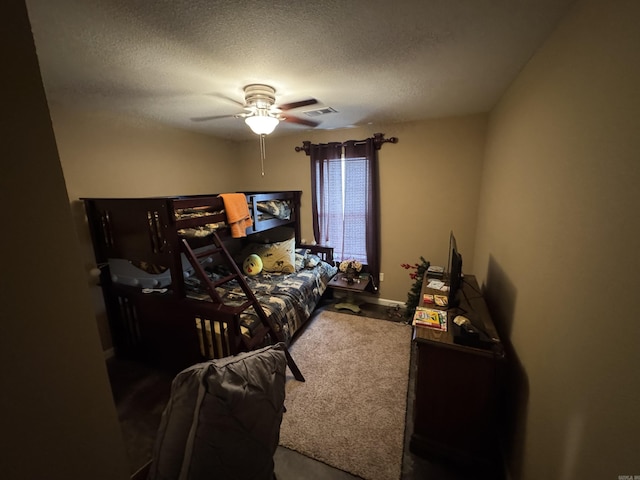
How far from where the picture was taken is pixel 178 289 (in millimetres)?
1979

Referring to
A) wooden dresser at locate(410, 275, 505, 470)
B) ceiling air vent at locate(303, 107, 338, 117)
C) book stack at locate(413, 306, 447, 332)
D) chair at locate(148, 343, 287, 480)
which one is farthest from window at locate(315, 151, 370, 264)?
chair at locate(148, 343, 287, 480)

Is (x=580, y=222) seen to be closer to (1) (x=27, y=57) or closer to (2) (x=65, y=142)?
(1) (x=27, y=57)

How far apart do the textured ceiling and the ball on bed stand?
1.76 metres

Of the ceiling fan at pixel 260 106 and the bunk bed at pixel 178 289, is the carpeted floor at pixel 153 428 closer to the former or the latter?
the bunk bed at pixel 178 289

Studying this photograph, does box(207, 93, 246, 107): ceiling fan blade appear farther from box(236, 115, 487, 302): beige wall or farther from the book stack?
the book stack

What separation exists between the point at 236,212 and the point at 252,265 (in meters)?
0.93

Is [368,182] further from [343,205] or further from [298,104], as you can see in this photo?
[298,104]

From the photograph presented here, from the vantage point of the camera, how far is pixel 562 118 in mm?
1070

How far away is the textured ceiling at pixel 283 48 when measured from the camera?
1.05 metres

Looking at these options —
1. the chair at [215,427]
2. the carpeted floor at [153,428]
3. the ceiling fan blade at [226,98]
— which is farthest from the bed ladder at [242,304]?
the ceiling fan blade at [226,98]

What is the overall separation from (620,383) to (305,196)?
326 centimetres

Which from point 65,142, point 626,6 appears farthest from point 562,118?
point 65,142

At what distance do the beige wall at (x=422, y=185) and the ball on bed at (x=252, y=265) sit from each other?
1234 millimetres

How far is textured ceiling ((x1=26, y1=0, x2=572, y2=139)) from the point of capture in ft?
3.46
